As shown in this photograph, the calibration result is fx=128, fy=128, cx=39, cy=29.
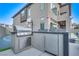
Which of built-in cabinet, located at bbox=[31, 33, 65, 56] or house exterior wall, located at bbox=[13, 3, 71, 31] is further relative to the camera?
house exterior wall, located at bbox=[13, 3, 71, 31]

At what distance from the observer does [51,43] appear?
179 centimetres

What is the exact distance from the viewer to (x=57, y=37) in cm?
173

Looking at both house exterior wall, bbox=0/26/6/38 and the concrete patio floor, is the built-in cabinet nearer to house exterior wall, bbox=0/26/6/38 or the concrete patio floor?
the concrete patio floor

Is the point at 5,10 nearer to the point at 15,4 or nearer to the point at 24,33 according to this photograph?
the point at 15,4

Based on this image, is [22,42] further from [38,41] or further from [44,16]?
[44,16]

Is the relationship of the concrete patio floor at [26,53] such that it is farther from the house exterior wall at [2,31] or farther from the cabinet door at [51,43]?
the house exterior wall at [2,31]

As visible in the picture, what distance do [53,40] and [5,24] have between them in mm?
720

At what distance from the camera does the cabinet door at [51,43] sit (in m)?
1.75

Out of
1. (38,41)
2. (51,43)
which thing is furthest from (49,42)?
(38,41)

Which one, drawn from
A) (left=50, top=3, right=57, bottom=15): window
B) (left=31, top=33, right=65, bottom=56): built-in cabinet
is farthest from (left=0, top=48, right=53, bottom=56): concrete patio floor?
(left=50, top=3, right=57, bottom=15): window

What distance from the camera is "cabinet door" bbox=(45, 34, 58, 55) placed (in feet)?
5.75

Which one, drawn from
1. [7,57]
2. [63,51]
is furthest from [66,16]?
[7,57]

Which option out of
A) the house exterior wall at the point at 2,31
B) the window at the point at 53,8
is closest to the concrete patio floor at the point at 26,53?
the house exterior wall at the point at 2,31

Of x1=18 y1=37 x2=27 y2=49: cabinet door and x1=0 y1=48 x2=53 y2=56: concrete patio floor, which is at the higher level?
x1=18 y1=37 x2=27 y2=49: cabinet door
